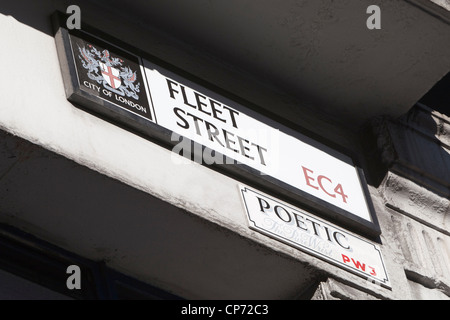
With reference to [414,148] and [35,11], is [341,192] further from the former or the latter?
[35,11]

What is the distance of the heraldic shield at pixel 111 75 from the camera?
457 centimetres

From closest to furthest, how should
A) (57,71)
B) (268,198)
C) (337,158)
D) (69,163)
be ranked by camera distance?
(69,163) < (57,71) < (268,198) < (337,158)

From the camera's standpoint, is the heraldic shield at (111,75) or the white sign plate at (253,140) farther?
the white sign plate at (253,140)

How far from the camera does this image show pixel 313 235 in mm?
4730

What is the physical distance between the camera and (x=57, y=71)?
4.44 metres

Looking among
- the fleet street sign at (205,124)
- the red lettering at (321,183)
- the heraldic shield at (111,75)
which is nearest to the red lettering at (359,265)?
the fleet street sign at (205,124)

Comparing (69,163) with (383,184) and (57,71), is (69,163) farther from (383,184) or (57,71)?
(383,184)

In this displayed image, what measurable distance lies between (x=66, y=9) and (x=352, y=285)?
1.87 m

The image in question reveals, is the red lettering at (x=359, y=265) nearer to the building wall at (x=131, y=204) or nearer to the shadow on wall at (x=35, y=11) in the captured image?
the building wall at (x=131, y=204)

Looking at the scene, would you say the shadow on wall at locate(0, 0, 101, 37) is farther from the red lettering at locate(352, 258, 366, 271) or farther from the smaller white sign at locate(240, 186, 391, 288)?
the red lettering at locate(352, 258, 366, 271)

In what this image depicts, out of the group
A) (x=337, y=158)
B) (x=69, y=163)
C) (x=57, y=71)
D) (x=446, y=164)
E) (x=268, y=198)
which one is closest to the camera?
(x=69, y=163)

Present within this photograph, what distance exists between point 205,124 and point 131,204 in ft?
2.17

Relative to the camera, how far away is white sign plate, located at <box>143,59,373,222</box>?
15.4 feet
